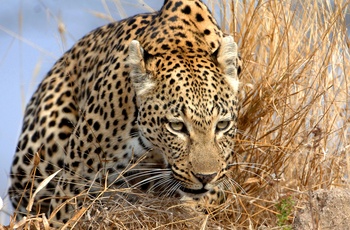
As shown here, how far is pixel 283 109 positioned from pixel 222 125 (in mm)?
1054

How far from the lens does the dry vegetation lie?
6875 millimetres

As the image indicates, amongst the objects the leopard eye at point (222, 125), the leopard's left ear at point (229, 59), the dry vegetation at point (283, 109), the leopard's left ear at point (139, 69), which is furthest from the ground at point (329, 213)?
the leopard's left ear at point (139, 69)

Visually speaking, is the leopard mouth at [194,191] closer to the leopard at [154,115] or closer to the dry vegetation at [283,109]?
the leopard at [154,115]

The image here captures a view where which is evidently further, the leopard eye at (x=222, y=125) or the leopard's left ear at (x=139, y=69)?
the leopard's left ear at (x=139, y=69)

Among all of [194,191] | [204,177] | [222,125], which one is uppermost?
[222,125]

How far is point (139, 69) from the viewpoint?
268 inches

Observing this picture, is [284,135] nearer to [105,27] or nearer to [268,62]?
[268,62]

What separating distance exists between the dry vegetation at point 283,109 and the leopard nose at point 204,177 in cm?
23

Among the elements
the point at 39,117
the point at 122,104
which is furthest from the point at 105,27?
the point at 122,104

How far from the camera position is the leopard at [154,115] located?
655 centimetres

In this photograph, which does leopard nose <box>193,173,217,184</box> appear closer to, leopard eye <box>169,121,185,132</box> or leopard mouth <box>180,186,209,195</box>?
leopard mouth <box>180,186,209,195</box>

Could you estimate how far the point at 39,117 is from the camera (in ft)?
26.7

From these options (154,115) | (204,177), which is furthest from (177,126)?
(204,177)

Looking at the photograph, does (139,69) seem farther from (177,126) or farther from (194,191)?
(194,191)
